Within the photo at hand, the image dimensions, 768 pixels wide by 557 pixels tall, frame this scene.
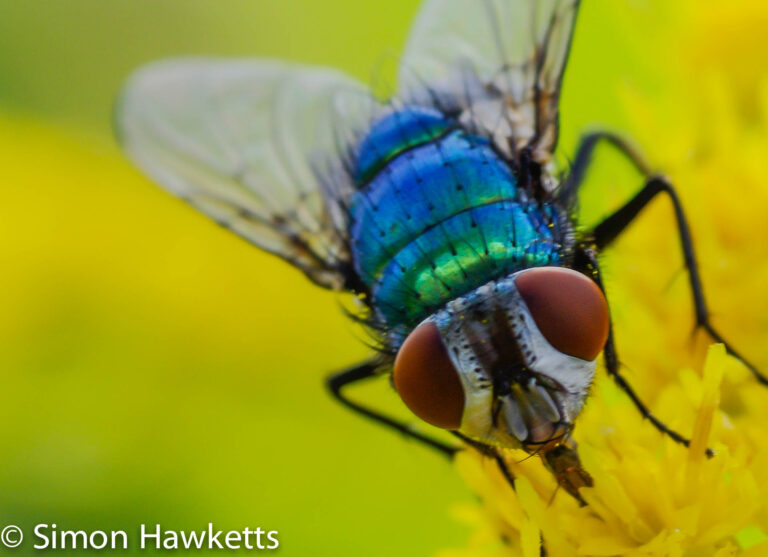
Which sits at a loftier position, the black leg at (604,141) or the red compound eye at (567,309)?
the black leg at (604,141)

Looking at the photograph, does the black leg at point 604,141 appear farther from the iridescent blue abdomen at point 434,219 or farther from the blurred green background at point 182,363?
the iridescent blue abdomen at point 434,219

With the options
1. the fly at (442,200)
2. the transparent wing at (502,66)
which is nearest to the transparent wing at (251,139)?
the fly at (442,200)

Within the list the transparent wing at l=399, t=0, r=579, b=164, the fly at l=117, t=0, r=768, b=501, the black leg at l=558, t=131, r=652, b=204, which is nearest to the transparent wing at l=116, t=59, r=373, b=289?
the fly at l=117, t=0, r=768, b=501

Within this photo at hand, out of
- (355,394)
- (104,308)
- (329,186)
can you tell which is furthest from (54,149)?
(329,186)

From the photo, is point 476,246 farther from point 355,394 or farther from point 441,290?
point 355,394

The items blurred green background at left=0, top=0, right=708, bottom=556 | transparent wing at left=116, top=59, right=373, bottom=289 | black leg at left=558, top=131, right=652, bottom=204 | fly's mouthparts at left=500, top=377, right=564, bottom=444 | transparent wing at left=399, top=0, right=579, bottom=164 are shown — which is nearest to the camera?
fly's mouthparts at left=500, top=377, right=564, bottom=444

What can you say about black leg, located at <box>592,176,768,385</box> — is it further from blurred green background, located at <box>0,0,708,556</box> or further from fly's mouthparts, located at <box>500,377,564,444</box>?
blurred green background, located at <box>0,0,708,556</box>
